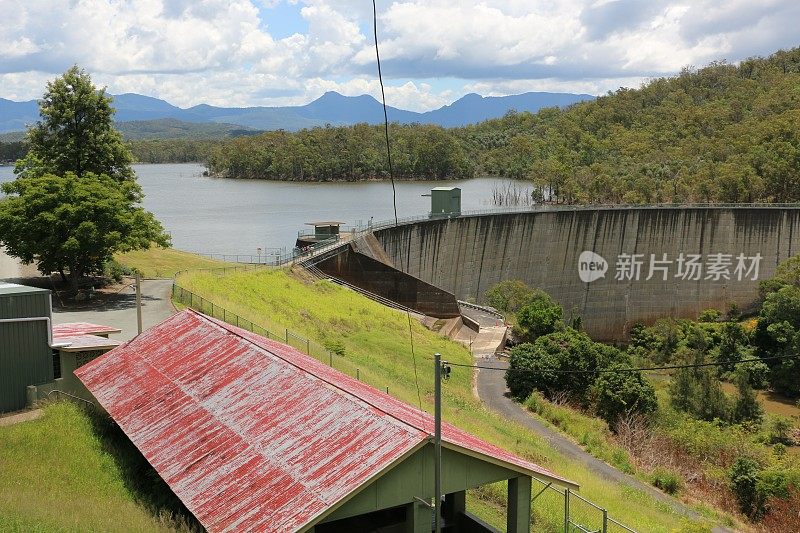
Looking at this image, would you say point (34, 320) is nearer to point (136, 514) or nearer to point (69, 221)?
point (136, 514)

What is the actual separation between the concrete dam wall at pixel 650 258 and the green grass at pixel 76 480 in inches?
1680

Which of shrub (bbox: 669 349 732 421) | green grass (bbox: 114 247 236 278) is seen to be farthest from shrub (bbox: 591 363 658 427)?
green grass (bbox: 114 247 236 278)

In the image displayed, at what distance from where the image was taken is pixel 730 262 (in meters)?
59.7

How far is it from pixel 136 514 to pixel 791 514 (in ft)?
55.4

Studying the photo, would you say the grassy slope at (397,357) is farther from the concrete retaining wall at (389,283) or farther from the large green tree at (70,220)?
the large green tree at (70,220)

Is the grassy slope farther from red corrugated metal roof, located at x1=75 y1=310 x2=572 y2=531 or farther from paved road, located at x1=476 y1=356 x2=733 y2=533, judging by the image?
red corrugated metal roof, located at x1=75 y1=310 x2=572 y2=531

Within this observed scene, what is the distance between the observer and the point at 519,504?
1227 centimetres

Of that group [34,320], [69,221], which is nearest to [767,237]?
[69,221]

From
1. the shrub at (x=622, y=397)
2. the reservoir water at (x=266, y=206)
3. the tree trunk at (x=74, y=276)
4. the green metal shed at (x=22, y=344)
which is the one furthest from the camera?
the reservoir water at (x=266, y=206)

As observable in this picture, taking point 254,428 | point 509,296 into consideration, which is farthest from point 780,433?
point 254,428

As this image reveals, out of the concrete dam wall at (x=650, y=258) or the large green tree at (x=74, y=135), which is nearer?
the large green tree at (x=74, y=135)

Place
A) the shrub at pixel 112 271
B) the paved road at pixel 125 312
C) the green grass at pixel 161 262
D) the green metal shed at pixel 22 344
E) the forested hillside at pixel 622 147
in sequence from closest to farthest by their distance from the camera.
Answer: the green metal shed at pixel 22 344 < the paved road at pixel 125 312 < the shrub at pixel 112 271 < the green grass at pixel 161 262 < the forested hillside at pixel 622 147

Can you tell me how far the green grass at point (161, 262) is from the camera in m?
39.4

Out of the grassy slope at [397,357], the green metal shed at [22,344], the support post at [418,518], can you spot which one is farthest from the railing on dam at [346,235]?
the support post at [418,518]
